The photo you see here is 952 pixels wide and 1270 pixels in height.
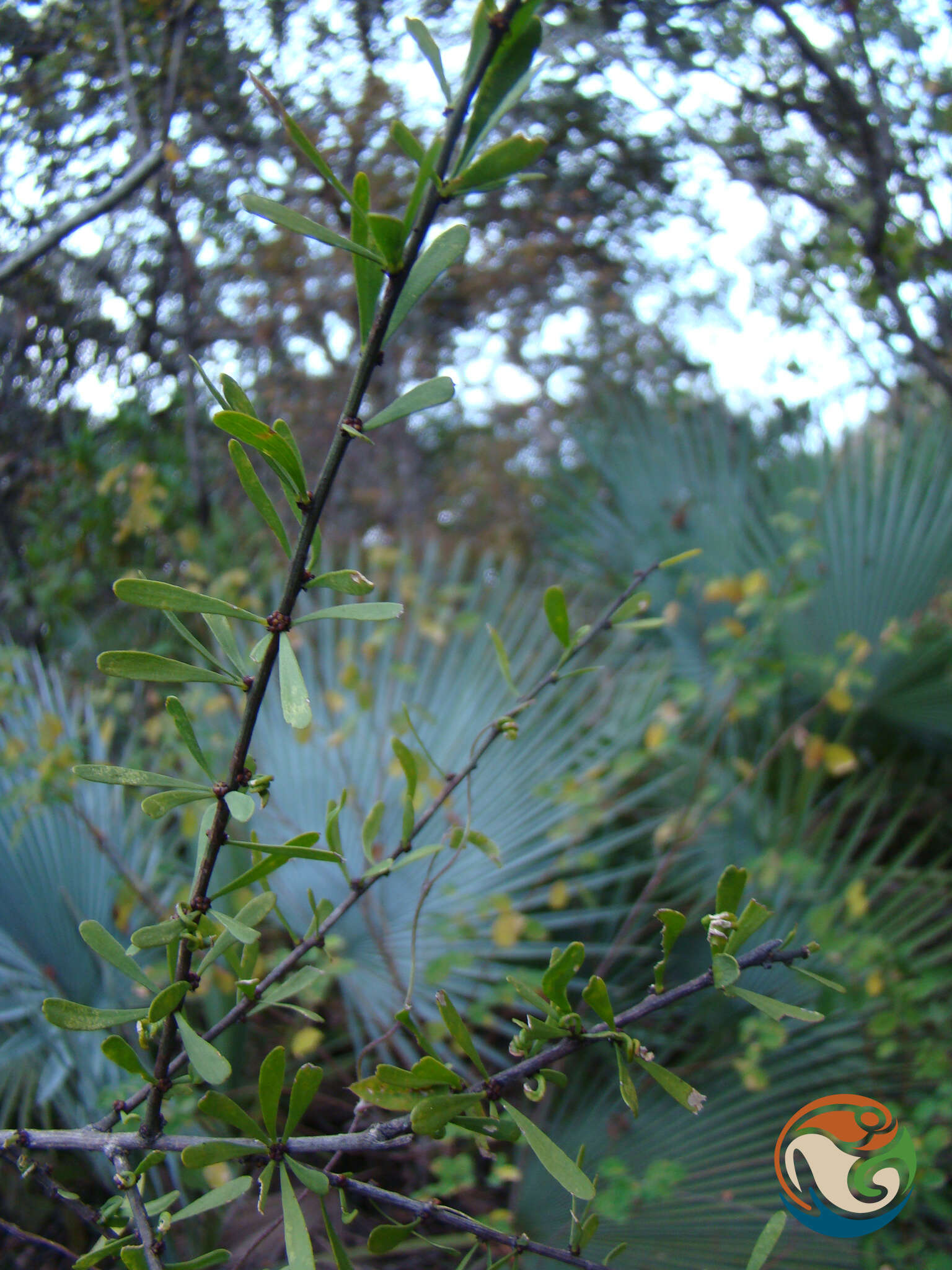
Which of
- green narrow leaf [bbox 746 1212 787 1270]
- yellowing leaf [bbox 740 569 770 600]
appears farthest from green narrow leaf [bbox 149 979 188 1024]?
yellowing leaf [bbox 740 569 770 600]

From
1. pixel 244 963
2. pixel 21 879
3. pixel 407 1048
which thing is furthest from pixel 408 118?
pixel 244 963

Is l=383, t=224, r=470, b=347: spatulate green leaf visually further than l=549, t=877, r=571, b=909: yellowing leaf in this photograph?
No

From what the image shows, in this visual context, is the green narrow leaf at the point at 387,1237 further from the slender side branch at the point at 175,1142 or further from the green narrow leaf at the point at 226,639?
the green narrow leaf at the point at 226,639

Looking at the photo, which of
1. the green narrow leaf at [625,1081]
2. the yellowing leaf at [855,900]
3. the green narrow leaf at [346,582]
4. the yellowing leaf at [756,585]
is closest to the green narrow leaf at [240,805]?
the green narrow leaf at [346,582]

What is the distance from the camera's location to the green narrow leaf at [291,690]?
0.38m

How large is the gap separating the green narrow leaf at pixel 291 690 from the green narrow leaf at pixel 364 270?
0.50ft

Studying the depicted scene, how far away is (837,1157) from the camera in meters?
0.56

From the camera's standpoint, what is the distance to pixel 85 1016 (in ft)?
1.41

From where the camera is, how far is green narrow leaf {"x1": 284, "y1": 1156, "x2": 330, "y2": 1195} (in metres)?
0.39

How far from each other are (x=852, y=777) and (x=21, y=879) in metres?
1.36

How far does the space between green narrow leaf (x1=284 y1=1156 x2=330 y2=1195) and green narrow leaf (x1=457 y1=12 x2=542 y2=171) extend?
18.7 inches

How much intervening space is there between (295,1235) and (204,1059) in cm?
9

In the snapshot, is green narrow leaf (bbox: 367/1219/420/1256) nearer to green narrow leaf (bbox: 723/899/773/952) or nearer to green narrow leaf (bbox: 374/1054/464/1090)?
green narrow leaf (bbox: 374/1054/464/1090)

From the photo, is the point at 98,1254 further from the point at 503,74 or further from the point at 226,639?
the point at 503,74
